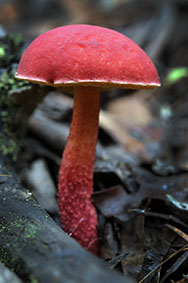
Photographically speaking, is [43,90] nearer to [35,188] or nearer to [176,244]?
[35,188]

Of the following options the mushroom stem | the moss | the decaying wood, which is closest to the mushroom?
the mushroom stem

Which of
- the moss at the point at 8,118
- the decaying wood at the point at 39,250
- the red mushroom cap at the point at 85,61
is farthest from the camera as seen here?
the moss at the point at 8,118

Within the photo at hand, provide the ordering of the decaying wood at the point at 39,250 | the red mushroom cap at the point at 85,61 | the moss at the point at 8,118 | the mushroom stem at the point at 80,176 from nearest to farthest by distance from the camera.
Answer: the decaying wood at the point at 39,250
the red mushroom cap at the point at 85,61
the mushroom stem at the point at 80,176
the moss at the point at 8,118

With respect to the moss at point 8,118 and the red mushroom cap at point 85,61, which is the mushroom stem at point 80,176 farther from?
the moss at point 8,118

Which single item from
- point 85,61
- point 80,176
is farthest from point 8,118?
point 85,61

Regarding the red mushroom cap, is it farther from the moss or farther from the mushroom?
the moss

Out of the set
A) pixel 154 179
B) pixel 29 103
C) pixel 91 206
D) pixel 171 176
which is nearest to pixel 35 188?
pixel 91 206

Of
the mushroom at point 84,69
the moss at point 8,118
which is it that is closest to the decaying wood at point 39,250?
the mushroom at point 84,69
